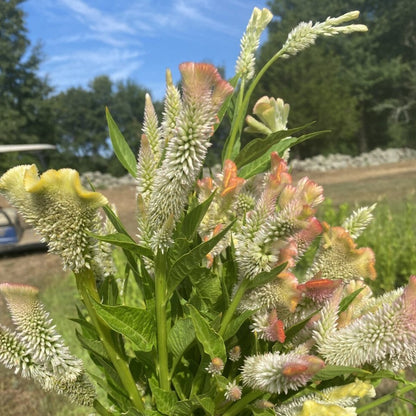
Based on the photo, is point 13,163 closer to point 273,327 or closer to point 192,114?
point 192,114

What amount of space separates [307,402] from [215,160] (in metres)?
23.7

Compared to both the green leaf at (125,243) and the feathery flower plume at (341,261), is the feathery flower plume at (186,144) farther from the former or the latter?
the feathery flower plume at (341,261)

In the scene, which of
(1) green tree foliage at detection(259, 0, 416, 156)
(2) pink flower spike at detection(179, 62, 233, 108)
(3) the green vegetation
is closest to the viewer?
(2) pink flower spike at detection(179, 62, 233, 108)

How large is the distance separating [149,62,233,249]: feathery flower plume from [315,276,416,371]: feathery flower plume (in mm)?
346

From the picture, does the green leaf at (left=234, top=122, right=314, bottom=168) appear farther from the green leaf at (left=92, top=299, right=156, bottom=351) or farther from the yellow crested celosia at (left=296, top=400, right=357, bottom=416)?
the yellow crested celosia at (left=296, top=400, right=357, bottom=416)

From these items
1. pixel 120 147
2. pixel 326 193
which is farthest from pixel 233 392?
pixel 326 193

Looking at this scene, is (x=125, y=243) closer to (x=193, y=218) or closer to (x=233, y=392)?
(x=193, y=218)

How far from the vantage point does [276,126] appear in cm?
108

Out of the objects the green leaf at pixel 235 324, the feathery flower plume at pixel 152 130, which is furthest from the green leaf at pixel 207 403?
the feathery flower plume at pixel 152 130

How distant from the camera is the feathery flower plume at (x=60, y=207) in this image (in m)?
0.72

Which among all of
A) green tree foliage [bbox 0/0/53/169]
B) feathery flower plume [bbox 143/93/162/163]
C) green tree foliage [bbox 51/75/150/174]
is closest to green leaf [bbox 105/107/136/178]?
feathery flower plume [bbox 143/93/162/163]

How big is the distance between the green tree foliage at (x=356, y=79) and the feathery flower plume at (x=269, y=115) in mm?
24887

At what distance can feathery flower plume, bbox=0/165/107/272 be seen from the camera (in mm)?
721

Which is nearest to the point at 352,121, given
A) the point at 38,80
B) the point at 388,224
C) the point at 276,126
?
the point at 38,80
